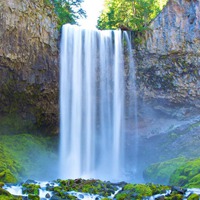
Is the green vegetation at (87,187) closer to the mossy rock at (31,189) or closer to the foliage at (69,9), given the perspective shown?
the mossy rock at (31,189)

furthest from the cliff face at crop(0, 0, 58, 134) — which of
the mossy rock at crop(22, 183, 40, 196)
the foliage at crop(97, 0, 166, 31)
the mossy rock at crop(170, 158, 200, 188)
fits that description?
the mossy rock at crop(170, 158, 200, 188)

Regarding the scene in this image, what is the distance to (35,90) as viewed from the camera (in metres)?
19.4

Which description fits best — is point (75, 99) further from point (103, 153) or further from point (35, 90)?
point (103, 153)

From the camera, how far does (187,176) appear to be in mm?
13320

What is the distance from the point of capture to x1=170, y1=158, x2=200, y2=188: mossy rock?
40.3ft

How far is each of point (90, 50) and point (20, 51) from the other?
489 centimetres

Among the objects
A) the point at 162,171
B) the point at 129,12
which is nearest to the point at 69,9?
the point at 129,12

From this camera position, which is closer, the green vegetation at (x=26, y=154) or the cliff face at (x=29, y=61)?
the green vegetation at (x=26, y=154)

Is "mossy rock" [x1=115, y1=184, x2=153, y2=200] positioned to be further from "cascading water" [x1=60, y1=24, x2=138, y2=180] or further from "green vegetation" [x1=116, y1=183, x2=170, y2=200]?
"cascading water" [x1=60, y1=24, x2=138, y2=180]

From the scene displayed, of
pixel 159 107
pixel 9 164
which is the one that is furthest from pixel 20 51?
pixel 159 107

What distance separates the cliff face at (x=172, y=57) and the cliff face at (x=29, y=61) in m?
6.17

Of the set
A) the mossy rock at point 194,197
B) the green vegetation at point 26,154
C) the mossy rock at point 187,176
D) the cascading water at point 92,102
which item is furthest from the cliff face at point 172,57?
the mossy rock at point 194,197

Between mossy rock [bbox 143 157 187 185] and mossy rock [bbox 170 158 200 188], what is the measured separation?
0.91 meters

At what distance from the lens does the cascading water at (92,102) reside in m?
19.8
